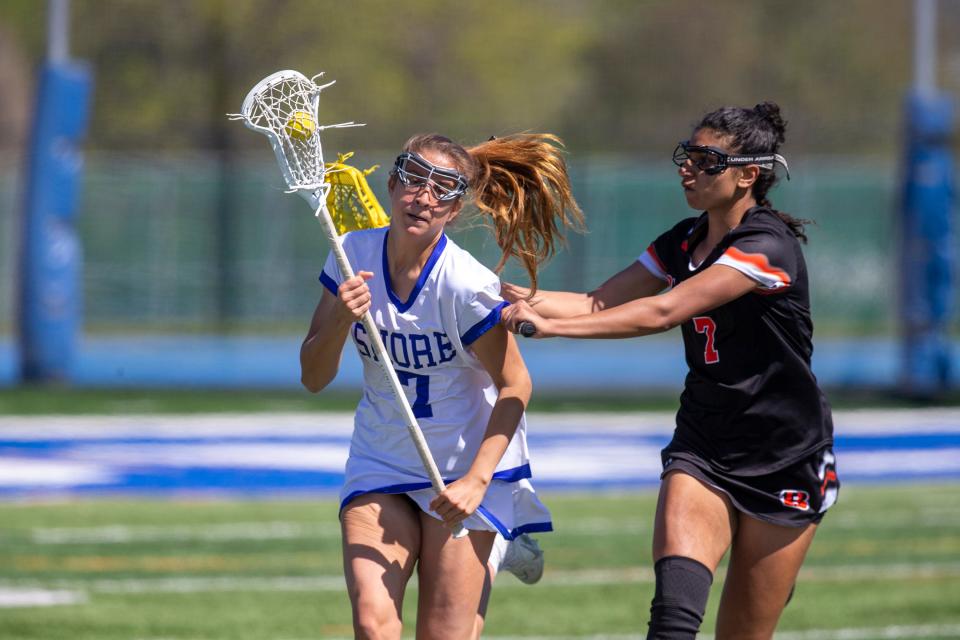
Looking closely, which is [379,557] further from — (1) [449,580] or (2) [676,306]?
(2) [676,306]

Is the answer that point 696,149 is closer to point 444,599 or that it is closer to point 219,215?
point 444,599

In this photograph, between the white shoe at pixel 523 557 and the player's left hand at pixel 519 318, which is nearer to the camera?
the player's left hand at pixel 519 318

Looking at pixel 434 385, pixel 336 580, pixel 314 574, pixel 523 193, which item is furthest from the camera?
pixel 314 574

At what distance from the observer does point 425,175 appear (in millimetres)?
4473

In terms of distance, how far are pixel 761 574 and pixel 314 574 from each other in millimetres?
4177

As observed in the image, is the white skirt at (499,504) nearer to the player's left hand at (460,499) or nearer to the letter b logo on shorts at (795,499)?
the player's left hand at (460,499)

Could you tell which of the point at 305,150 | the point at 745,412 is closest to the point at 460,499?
the point at 745,412

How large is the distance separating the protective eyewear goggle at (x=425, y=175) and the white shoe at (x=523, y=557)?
3.65ft

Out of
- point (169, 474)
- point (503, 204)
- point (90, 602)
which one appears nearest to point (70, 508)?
point (169, 474)

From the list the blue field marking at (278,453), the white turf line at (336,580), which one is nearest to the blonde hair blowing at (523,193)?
the white turf line at (336,580)

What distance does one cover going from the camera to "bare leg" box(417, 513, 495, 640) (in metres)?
4.47

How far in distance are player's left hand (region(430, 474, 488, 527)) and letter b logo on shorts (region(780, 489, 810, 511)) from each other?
3.28 feet

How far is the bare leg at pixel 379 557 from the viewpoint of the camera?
4359mm

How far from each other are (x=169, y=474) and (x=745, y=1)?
1977 centimetres
